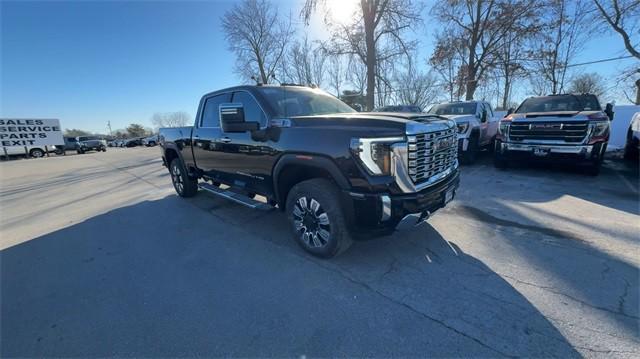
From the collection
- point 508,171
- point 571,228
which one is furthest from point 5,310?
point 508,171

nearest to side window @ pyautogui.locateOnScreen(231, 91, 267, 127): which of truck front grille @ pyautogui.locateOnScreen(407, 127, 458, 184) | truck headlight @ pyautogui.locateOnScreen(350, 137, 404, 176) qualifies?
truck headlight @ pyautogui.locateOnScreen(350, 137, 404, 176)

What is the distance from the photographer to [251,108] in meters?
3.71

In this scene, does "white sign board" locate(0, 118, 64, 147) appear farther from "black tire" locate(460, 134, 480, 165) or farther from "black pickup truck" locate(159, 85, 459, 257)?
"black tire" locate(460, 134, 480, 165)

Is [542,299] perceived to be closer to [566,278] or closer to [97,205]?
[566,278]

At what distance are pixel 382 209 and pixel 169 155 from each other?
5.51 metres

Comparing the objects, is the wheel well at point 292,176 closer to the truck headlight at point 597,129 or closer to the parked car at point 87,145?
the truck headlight at point 597,129

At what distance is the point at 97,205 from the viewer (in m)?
5.93

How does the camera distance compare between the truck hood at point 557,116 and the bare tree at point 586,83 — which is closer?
the truck hood at point 557,116

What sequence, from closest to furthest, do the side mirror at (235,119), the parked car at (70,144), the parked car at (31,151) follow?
the side mirror at (235,119) < the parked car at (31,151) < the parked car at (70,144)

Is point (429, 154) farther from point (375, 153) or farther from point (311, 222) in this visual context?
point (311, 222)

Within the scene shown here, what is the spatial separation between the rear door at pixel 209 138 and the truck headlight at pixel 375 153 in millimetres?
2667

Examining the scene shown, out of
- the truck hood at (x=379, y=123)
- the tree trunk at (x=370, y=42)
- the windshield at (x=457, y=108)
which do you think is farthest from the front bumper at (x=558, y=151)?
the tree trunk at (x=370, y=42)

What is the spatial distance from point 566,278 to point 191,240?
4266 millimetres

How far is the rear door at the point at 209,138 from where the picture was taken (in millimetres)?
4414
